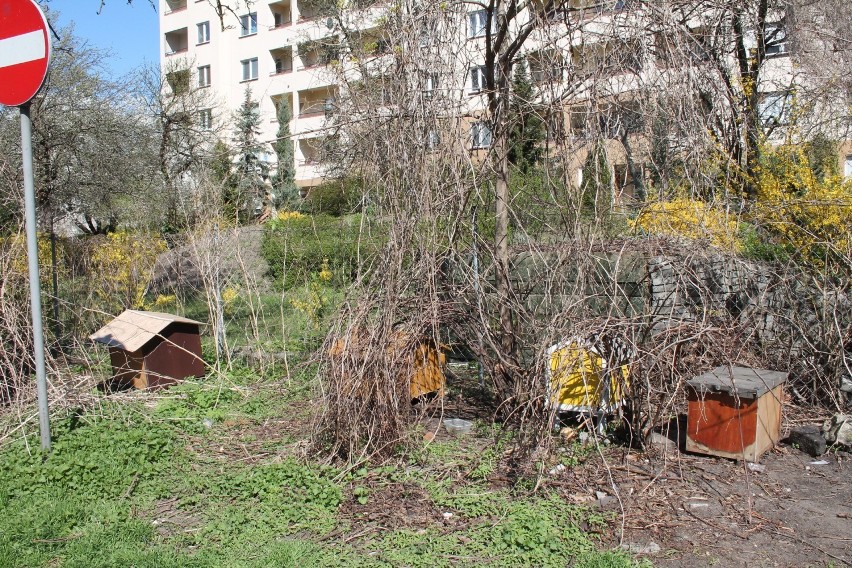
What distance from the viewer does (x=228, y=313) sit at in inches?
441

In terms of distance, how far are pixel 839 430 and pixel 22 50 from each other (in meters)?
5.87

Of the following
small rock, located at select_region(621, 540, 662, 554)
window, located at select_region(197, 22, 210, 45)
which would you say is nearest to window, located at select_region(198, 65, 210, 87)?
window, located at select_region(197, 22, 210, 45)

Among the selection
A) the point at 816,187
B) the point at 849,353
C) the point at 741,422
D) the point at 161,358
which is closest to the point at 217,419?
the point at 161,358

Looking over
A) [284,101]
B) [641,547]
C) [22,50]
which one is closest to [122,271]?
[22,50]

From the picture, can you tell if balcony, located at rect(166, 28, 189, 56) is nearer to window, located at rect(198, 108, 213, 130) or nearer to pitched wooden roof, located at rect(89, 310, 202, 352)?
window, located at rect(198, 108, 213, 130)

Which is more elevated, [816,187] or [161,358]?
[816,187]

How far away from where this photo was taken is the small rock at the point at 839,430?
465 cm

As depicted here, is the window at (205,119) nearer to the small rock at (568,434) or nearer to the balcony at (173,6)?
the balcony at (173,6)

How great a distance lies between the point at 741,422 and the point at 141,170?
43.6 ft

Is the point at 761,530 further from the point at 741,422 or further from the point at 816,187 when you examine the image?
the point at 816,187

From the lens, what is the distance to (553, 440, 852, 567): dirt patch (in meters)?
3.36

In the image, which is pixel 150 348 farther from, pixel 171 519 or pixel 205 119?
pixel 205 119

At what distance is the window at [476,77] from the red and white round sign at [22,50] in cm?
282

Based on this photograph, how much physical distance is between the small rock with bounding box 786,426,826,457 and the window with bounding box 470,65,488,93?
10.8 ft
